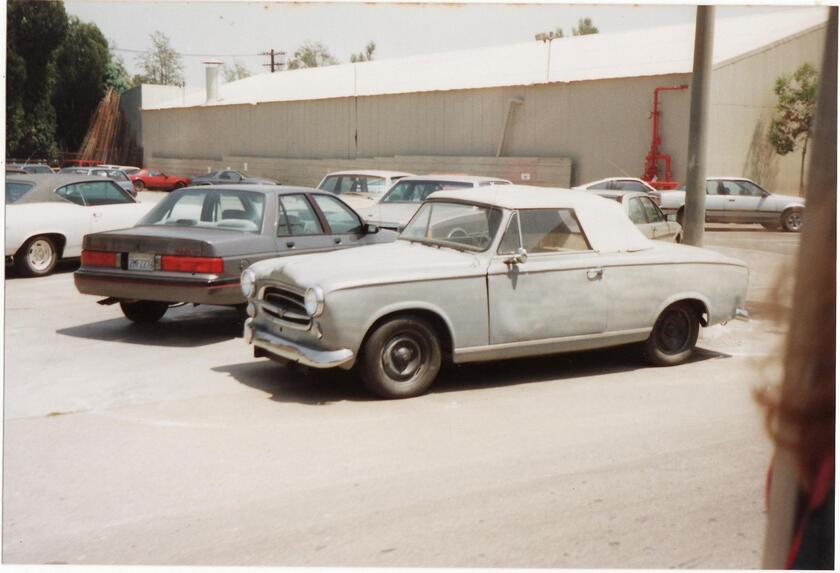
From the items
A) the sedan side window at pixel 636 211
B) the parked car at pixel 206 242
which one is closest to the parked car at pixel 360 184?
the sedan side window at pixel 636 211

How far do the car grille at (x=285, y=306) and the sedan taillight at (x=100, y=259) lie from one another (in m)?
2.21

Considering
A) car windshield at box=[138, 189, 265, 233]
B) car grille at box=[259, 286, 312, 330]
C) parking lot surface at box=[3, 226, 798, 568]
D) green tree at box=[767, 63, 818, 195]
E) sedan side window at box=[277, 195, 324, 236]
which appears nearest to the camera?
parking lot surface at box=[3, 226, 798, 568]

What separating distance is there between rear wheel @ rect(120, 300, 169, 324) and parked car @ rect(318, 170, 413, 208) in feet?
18.8

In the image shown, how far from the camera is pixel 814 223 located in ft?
4.68

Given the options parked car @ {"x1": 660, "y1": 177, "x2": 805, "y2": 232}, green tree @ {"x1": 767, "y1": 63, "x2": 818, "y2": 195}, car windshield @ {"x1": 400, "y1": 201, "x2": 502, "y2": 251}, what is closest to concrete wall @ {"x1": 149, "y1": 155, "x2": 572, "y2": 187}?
green tree @ {"x1": 767, "y1": 63, "x2": 818, "y2": 195}

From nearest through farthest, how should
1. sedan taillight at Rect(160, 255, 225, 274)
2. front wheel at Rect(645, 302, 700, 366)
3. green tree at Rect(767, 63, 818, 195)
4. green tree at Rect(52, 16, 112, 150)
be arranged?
1. front wheel at Rect(645, 302, 700, 366)
2. sedan taillight at Rect(160, 255, 225, 274)
3. green tree at Rect(767, 63, 818, 195)
4. green tree at Rect(52, 16, 112, 150)

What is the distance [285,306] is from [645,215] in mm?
8270

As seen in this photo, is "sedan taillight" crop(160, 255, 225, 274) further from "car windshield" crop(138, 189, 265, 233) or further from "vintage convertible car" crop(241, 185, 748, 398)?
"vintage convertible car" crop(241, 185, 748, 398)

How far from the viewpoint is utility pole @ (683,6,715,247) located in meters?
8.95

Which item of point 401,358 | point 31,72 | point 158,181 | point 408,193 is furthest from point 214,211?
point 158,181

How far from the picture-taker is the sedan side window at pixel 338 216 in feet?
30.2

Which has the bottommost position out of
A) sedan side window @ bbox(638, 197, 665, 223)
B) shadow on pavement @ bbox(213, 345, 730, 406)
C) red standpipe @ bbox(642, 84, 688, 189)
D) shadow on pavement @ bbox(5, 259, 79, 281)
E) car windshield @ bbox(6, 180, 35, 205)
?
shadow on pavement @ bbox(5, 259, 79, 281)

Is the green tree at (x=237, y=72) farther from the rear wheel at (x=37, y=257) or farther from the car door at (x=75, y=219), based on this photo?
the rear wheel at (x=37, y=257)

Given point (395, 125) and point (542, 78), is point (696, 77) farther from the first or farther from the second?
point (395, 125)
